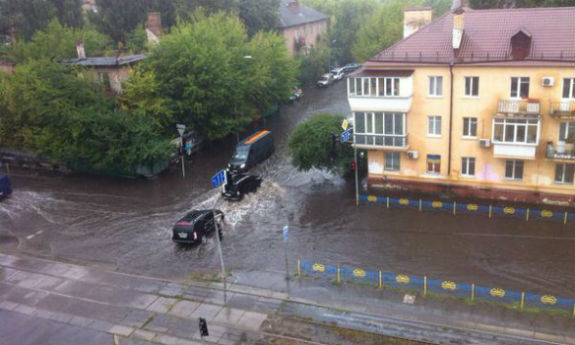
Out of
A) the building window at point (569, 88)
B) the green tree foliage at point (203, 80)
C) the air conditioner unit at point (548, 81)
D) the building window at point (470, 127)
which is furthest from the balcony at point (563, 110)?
the green tree foliage at point (203, 80)

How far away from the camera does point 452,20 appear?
3397cm

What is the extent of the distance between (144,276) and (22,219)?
44.2 feet

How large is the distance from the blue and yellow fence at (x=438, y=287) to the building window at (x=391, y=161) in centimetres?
1077

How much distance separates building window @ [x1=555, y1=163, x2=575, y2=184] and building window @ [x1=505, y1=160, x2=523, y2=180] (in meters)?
1.91

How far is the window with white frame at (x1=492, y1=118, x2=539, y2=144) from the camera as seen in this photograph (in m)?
30.7

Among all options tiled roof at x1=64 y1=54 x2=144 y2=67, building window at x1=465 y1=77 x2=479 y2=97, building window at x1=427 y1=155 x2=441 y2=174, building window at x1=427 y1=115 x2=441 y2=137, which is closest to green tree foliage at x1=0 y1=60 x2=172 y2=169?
tiled roof at x1=64 y1=54 x2=144 y2=67

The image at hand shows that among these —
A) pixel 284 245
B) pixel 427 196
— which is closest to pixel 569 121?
pixel 427 196

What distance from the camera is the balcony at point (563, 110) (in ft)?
96.9

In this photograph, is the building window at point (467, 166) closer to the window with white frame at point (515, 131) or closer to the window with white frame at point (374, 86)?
the window with white frame at point (515, 131)

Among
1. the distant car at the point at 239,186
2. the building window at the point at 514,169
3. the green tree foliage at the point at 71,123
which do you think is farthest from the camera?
the green tree foliage at the point at 71,123

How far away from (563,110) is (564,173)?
4044 millimetres

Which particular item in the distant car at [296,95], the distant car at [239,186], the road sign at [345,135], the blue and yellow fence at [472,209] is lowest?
the blue and yellow fence at [472,209]

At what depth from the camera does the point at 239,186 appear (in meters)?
36.8

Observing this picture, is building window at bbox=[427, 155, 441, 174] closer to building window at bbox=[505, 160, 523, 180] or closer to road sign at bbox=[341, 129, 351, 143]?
building window at bbox=[505, 160, 523, 180]
